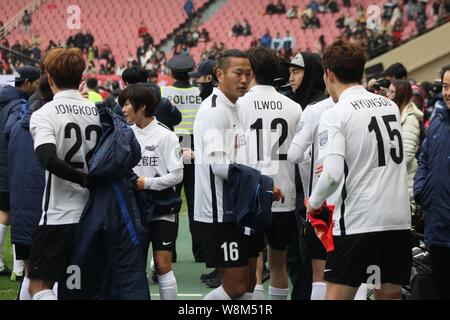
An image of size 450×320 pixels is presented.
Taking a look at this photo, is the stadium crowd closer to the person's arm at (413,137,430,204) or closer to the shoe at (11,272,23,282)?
the person's arm at (413,137,430,204)

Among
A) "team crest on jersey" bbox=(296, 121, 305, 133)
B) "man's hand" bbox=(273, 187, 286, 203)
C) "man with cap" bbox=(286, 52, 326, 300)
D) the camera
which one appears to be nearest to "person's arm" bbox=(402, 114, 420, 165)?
the camera

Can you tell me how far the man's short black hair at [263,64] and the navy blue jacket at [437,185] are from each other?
3.90 ft

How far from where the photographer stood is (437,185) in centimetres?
544

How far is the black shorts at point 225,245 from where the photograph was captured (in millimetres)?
5359

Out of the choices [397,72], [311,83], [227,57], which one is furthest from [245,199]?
[397,72]

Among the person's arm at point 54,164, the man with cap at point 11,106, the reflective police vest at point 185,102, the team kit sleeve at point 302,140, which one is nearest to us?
the person's arm at point 54,164

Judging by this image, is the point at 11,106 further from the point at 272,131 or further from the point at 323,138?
the point at 323,138

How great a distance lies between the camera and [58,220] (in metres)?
5.12

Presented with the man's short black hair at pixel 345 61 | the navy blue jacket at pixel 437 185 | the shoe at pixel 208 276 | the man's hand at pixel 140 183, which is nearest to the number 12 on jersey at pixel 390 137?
the man's short black hair at pixel 345 61

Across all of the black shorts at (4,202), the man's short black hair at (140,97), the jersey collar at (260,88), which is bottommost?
the black shorts at (4,202)

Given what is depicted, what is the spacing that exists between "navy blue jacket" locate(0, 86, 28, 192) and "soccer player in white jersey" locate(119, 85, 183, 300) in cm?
97

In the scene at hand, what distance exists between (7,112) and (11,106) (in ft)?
0.51

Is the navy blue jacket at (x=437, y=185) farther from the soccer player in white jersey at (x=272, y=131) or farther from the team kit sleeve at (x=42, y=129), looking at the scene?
the team kit sleeve at (x=42, y=129)
